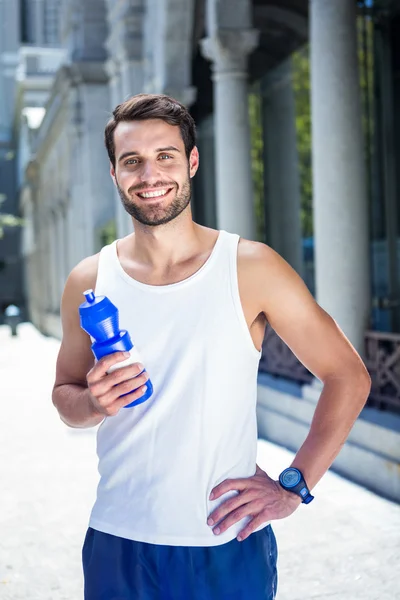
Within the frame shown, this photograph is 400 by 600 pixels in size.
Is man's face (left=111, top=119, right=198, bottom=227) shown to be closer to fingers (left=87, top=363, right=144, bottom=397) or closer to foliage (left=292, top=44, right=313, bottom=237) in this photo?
fingers (left=87, top=363, right=144, bottom=397)

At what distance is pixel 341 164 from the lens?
26.5 feet

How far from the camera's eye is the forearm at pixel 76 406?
7.76 feet

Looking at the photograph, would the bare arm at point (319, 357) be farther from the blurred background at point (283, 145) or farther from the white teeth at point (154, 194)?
the blurred background at point (283, 145)

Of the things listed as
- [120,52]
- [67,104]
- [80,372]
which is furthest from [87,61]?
[80,372]

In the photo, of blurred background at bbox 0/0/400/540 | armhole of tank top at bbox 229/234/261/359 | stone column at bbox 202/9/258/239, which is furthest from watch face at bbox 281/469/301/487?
stone column at bbox 202/9/258/239

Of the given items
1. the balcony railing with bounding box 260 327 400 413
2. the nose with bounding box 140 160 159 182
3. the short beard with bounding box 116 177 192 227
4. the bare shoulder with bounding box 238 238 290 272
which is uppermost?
the nose with bounding box 140 160 159 182

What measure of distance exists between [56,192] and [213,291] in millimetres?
26773

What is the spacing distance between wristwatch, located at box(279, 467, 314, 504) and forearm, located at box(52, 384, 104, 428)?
51 cm

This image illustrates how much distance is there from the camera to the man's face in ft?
7.76

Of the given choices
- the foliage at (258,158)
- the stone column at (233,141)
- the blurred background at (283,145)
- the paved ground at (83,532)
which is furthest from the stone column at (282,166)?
the paved ground at (83,532)

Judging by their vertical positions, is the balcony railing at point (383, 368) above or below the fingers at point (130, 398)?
below

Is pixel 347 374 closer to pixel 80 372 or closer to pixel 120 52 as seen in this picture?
pixel 80 372

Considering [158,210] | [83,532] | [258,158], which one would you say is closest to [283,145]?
[258,158]

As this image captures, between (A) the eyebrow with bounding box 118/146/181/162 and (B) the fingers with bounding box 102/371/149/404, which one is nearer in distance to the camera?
(B) the fingers with bounding box 102/371/149/404
